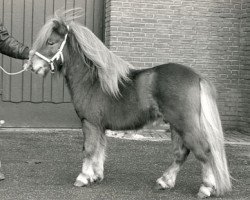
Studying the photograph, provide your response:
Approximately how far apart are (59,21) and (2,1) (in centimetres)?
474

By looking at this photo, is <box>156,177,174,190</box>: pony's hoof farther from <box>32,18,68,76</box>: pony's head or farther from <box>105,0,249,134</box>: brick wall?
<box>105,0,249,134</box>: brick wall

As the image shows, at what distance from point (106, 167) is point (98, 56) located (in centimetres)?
190

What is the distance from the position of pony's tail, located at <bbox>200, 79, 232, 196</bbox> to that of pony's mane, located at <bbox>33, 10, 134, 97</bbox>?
941 millimetres

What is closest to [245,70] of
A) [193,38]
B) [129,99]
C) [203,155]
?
[193,38]

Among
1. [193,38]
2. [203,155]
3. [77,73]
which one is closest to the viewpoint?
[203,155]

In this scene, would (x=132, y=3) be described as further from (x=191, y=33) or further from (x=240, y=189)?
(x=240, y=189)

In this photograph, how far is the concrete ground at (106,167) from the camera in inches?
238

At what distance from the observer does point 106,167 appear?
7461 mm

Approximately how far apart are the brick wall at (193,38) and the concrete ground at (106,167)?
3.50 feet

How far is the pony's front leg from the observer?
623 cm

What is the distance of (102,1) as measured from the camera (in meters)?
10.9

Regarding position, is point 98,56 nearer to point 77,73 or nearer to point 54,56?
point 77,73

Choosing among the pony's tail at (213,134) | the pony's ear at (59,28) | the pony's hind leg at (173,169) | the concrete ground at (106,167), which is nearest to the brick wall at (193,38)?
the concrete ground at (106,167)

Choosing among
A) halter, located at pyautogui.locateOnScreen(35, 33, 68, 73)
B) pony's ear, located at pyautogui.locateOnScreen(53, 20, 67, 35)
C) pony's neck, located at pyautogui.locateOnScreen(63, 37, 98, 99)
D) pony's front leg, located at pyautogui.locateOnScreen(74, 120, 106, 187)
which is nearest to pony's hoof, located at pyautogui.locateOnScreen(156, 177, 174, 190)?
pony's front leg, located at pyautogui.locateOnScreen(74, 120, 106, 187)
